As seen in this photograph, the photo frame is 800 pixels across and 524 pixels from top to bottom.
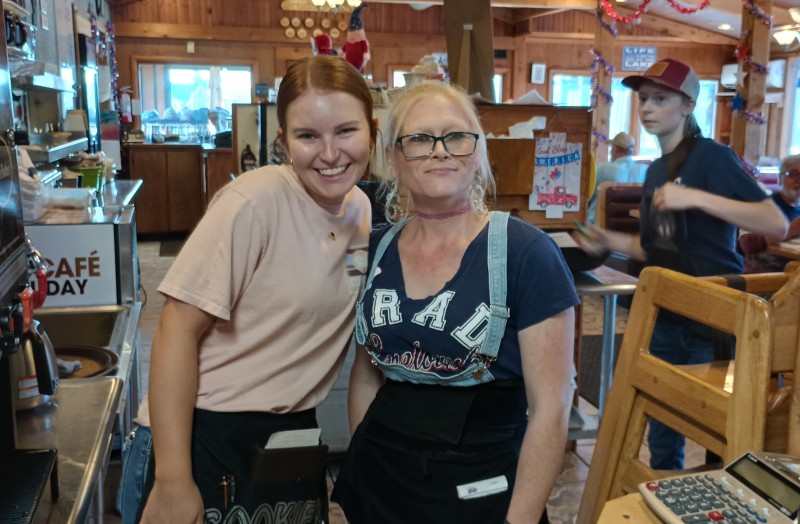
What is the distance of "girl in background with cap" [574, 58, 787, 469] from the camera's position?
2.15 metres

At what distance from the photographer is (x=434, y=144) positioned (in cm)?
133

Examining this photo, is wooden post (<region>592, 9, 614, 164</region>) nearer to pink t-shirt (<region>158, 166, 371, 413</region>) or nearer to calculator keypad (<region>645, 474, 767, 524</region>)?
pink t-shirt (<region>158, 166, 371, 413</region>)

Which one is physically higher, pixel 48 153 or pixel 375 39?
pixel 375 39

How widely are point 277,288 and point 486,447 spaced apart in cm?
47

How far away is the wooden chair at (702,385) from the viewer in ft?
4.06

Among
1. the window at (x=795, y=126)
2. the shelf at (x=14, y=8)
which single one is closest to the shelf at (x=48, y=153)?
the shelf at (x=14, y=8)

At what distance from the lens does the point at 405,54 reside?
441 inches

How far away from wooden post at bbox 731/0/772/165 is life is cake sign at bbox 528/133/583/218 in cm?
407

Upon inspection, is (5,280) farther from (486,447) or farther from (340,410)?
(340,410)

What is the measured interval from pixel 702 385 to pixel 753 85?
5.86 m

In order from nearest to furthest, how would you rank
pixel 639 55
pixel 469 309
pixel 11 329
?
pixel 11 329
pixel 469 309
pixel 639 55

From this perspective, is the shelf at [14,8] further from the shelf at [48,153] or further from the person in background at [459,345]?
→ the person in background at [459,345]

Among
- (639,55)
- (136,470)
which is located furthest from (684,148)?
(639,55)

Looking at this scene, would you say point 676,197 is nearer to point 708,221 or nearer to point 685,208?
point 685,208
